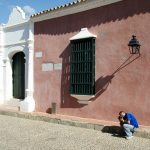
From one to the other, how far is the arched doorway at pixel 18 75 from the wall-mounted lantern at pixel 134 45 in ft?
20.1

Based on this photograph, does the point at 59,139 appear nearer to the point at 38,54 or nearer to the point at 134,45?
the point at 134,45

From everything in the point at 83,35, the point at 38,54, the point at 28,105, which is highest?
the point at 83,35

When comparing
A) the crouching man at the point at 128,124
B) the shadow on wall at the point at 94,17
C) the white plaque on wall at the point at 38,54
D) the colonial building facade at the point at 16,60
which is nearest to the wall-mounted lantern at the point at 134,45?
the shadow on wall at the point at 94,17

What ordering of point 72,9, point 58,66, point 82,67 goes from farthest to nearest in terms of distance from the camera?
point 58,66 → point 72,9 → point 82,67

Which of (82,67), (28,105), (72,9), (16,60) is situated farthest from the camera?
(16,60)

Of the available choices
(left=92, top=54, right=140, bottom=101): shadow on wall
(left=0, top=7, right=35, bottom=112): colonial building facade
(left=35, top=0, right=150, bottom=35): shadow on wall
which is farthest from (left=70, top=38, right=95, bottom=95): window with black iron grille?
(left=0, top=7, right=35, bottom=112): colonial building facade

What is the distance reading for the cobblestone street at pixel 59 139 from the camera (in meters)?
6.79

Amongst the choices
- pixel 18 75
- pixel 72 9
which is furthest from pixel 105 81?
pixel 18 75

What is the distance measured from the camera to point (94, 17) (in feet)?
31.0

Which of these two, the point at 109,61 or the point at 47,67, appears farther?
the point at 47,67

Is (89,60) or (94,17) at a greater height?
(94,17)

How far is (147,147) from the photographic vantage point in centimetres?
669

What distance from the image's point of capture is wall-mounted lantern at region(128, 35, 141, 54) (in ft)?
26.1

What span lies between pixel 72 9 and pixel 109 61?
7.94ft
